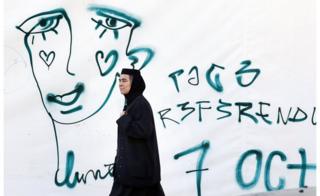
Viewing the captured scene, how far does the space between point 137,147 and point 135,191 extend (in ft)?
1.01

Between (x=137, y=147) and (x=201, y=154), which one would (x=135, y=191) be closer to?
(x=137, y=147)

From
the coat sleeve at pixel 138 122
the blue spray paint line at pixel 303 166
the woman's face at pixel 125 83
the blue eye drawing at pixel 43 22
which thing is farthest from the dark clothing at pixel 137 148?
the blue spray paint line at pixel 303 166

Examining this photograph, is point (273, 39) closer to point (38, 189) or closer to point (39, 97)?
point (39, 97)

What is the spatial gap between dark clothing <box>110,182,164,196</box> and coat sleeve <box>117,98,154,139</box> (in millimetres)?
377

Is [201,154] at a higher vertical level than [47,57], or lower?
lower

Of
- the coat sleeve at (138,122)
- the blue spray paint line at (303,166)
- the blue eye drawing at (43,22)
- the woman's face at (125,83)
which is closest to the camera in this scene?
the coat sleeve at (138,122)

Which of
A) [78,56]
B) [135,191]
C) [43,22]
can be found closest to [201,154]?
[135,191]

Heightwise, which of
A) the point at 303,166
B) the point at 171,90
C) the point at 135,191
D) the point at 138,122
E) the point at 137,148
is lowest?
the point at 135,191

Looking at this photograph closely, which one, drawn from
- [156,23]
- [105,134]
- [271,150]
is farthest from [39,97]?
[271,150]

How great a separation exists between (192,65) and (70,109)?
1064mm

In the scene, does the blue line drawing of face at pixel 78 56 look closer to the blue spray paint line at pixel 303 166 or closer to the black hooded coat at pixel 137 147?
the black hooded coat at pixel 137 147

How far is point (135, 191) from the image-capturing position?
428 cm

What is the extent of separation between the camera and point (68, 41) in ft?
16.4

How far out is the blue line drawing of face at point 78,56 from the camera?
496cm
